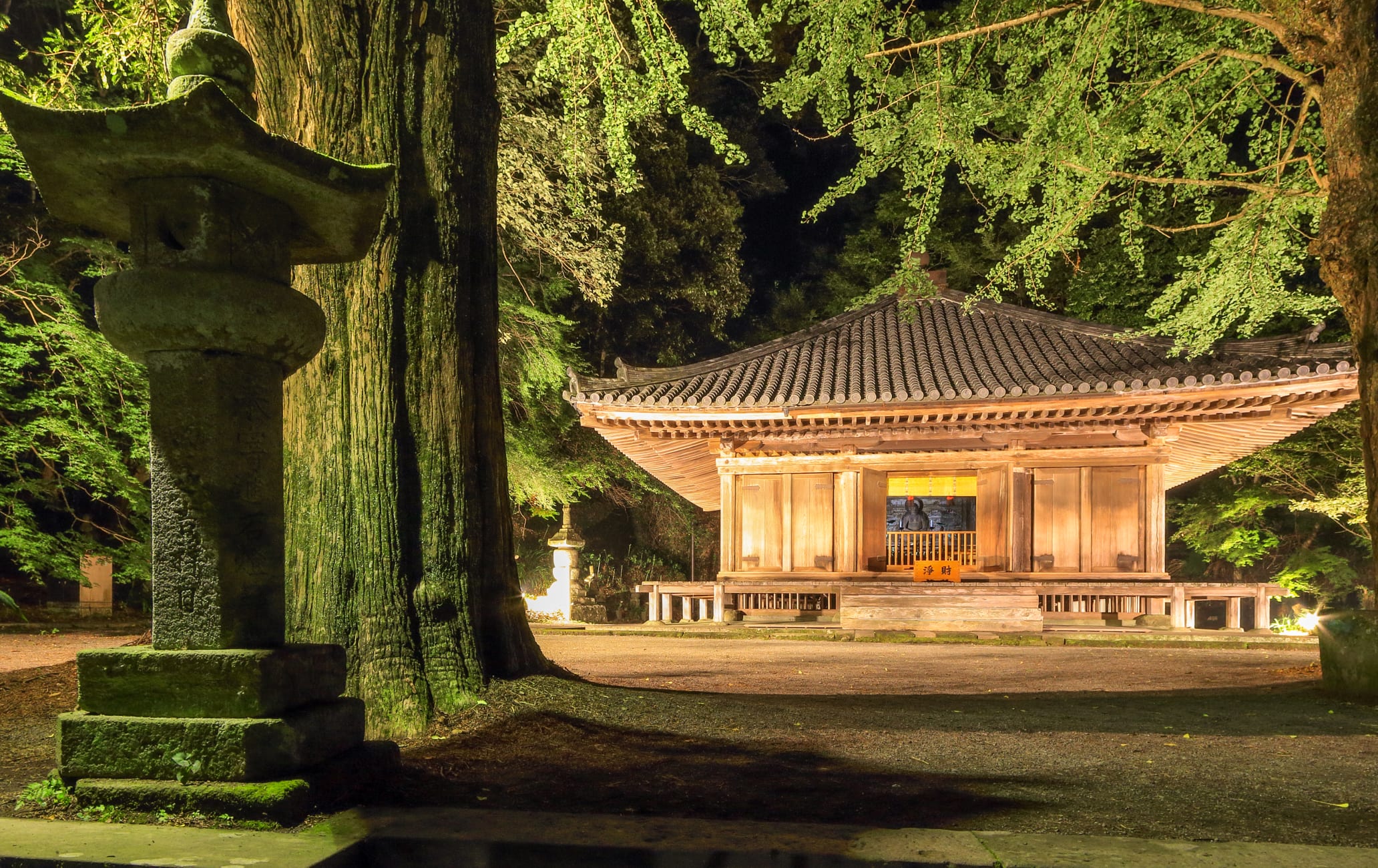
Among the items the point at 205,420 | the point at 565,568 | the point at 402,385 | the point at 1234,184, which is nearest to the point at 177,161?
the point at 205,420

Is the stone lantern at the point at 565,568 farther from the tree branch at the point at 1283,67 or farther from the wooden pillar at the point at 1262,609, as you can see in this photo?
the tree branch at the point at 1283,67

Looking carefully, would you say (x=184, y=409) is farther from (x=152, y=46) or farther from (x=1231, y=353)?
(x=1231, y=353)

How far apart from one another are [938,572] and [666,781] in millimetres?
12878

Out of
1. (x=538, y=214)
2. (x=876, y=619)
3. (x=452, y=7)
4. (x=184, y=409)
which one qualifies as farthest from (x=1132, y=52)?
(x=184, y=409)

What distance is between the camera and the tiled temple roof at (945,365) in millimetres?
13102

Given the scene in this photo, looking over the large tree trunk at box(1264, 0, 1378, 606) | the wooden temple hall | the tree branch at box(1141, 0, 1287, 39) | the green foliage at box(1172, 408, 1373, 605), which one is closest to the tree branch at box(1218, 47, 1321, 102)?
the tree branch at box(1141, 0, 1287, 39)

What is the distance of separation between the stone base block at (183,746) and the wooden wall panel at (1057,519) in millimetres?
14128

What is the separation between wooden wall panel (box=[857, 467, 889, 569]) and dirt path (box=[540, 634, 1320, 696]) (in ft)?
8.55

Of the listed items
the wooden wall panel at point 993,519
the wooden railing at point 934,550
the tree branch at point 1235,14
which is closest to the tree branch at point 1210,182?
the tree branch at point 1235,14

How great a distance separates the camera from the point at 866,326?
1858 cm

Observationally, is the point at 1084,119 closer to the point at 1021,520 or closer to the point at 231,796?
the point at 1021,520

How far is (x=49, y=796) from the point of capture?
10.1 feet

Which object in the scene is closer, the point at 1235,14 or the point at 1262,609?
the point at 1235,14

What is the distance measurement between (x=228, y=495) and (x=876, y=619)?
13186 millimetres
